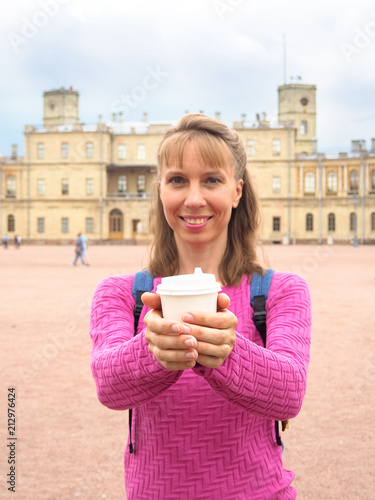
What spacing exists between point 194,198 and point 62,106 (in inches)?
3108

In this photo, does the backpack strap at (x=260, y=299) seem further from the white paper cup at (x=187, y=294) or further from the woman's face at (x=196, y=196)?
the white paper cup at (x=187, y=294)

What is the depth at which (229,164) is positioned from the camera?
1.75 meters

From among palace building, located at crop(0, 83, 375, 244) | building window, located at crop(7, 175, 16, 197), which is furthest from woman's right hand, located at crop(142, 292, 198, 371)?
building window, located at crop(7, 175, 16, 197)

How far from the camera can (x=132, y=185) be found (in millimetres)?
60781

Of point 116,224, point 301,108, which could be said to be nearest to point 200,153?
point 116,224

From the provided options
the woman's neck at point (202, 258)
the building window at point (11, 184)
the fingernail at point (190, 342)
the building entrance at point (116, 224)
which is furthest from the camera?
the building window at point (11, 184)

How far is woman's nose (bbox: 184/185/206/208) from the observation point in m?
1.71

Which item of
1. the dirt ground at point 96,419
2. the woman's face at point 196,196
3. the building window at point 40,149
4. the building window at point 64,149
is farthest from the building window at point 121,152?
the woman's face at point 196,196

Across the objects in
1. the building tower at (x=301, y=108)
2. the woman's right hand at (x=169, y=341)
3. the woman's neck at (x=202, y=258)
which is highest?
the building tower at (x=301, y=108)

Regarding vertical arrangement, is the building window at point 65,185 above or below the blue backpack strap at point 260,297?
above

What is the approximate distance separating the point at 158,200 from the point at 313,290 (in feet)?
39.7

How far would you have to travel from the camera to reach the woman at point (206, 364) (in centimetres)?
141

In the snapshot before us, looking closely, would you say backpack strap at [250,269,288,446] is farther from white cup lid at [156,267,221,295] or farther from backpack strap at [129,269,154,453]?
white cup lid at [156,267,221,295]

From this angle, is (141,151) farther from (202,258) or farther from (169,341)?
(169,341)
